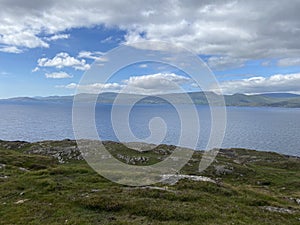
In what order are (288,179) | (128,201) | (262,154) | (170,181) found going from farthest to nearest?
(262,154) → (288,179) → (170,181) → (128,201)

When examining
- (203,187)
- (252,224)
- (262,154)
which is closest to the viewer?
(252,224)

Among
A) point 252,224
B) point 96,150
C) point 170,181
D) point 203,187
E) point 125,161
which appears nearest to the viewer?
point 252,224

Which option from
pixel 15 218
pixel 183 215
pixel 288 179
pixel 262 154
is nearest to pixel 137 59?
pixel 183 215

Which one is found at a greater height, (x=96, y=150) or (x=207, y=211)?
(x=207, y=211)

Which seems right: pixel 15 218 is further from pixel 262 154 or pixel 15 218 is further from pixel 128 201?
pixel 262 154

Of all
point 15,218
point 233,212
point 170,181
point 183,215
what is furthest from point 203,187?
point 15,218

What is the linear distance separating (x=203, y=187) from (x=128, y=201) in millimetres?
10224

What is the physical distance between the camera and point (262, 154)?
118 m

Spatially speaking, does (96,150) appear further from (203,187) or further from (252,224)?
(252,224)

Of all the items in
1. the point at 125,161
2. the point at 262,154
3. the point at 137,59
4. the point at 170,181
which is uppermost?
the point at 137,59

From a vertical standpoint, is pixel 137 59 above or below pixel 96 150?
above

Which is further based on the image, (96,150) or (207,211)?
(96,150)

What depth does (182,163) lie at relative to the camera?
82.8m

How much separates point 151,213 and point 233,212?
710cm
